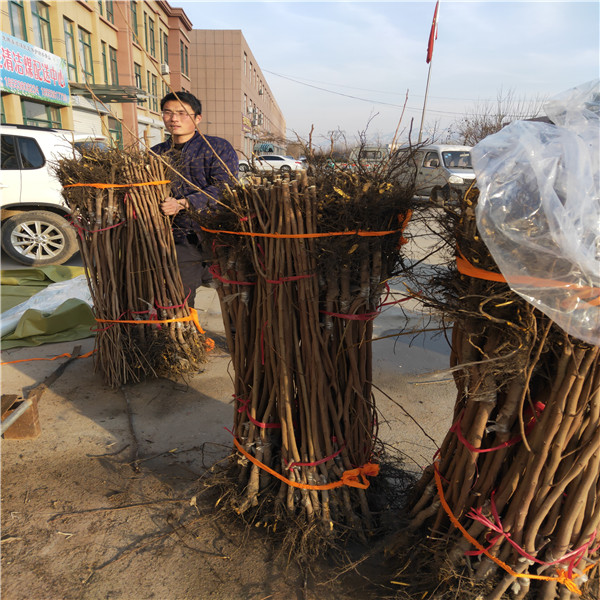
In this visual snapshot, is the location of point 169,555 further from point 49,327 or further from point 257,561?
point 49,327

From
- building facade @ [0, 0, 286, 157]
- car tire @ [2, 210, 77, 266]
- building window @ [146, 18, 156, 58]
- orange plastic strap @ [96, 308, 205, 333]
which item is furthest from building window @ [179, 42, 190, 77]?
orange plastic strap @ [96, 308, 205, 333]

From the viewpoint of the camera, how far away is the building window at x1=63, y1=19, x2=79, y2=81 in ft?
46.0

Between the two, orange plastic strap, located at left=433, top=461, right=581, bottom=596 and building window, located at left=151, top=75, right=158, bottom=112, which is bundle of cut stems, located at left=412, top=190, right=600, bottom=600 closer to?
orange plastic strap, located at left=433, top=461, right=581, bottom=596

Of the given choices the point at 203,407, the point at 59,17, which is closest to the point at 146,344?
the point at 203,407

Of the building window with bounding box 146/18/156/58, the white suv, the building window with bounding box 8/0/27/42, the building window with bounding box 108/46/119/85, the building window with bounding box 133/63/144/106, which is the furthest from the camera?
the building window with bounding box 146/18/156/58

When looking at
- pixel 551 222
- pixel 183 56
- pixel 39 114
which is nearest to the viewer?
pixel 551 222

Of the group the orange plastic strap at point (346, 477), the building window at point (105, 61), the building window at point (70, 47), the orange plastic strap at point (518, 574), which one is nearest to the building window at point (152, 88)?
the building window at point (105, 61)

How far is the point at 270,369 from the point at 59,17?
16227 millimetres

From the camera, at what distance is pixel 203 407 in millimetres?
2871

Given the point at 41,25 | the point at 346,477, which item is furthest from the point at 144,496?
the point at 41,25

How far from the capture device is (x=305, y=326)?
1.61 metres

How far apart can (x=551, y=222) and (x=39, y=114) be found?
50.4 feet

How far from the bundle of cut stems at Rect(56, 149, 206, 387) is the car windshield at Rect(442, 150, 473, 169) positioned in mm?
10695

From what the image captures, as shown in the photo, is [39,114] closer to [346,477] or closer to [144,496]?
[144,496]
